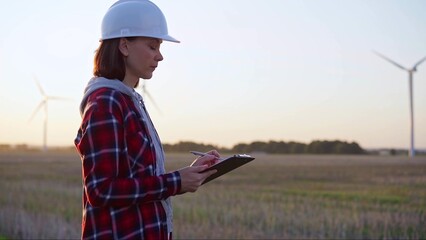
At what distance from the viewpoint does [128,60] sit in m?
2.39

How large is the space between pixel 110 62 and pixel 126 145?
299 mm

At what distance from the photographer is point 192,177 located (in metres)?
2.33

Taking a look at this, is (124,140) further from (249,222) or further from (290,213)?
(290,213)

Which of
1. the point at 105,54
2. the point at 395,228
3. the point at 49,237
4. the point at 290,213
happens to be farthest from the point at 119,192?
the point at 290,213

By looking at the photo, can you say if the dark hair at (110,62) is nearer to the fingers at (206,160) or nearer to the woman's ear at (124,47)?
the woman's ear at (124,47)

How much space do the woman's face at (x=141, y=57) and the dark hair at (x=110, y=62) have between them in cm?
3

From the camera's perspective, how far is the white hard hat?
2.37 m

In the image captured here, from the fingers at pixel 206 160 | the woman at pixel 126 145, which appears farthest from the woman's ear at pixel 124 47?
the fingers at pixel 206 160

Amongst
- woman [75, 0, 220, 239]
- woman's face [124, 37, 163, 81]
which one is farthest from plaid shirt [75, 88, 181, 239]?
woman's face [124, 37, 163, 81]

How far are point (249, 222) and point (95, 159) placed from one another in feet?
32.5

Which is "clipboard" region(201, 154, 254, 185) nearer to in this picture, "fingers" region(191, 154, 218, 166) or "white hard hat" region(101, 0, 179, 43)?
"fingers" region(191, 154, 218, 166)

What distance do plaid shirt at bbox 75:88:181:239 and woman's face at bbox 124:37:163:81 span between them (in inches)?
4.5

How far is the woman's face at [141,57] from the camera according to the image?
2389 millimetres

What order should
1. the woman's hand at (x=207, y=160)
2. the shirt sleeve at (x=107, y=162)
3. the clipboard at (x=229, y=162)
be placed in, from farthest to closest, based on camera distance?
the woman's hand at (x=207, y=160)
the clipboard at (x=229, y=162)
the shirt sleeve at (x=107, y=162)
